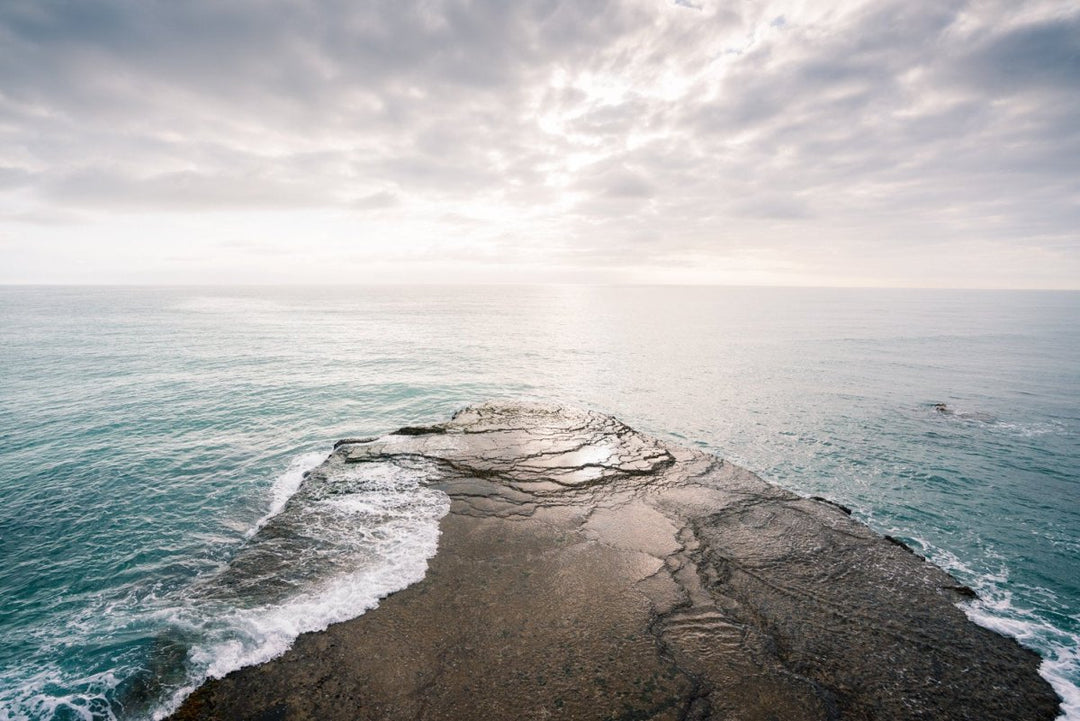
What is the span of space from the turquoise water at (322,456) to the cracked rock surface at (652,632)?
115 cm

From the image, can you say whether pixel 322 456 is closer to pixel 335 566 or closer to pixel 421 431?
pixel 421 431

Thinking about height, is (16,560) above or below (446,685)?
below

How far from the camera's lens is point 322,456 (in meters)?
20.2

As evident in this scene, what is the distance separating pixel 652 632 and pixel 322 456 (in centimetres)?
1727

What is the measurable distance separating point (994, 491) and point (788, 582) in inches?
601

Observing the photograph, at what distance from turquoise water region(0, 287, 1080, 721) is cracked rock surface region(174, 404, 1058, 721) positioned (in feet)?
3.78

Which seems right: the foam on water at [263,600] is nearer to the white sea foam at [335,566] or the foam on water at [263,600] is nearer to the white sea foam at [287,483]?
the white sea foam at [335,566]

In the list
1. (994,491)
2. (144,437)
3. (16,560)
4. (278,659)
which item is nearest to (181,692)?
(278,659)

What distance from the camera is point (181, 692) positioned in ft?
24.6

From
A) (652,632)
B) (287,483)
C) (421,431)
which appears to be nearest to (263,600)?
(287,483)

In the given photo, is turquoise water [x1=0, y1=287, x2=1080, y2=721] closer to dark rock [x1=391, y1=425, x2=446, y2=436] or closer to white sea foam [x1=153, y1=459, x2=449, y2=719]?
white sea foam [x1=153, y1=459, x2=449, y2=719]

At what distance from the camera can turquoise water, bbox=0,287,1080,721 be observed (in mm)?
9281

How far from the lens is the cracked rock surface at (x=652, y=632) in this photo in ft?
24.1

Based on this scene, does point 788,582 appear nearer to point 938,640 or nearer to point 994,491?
point 938,640
